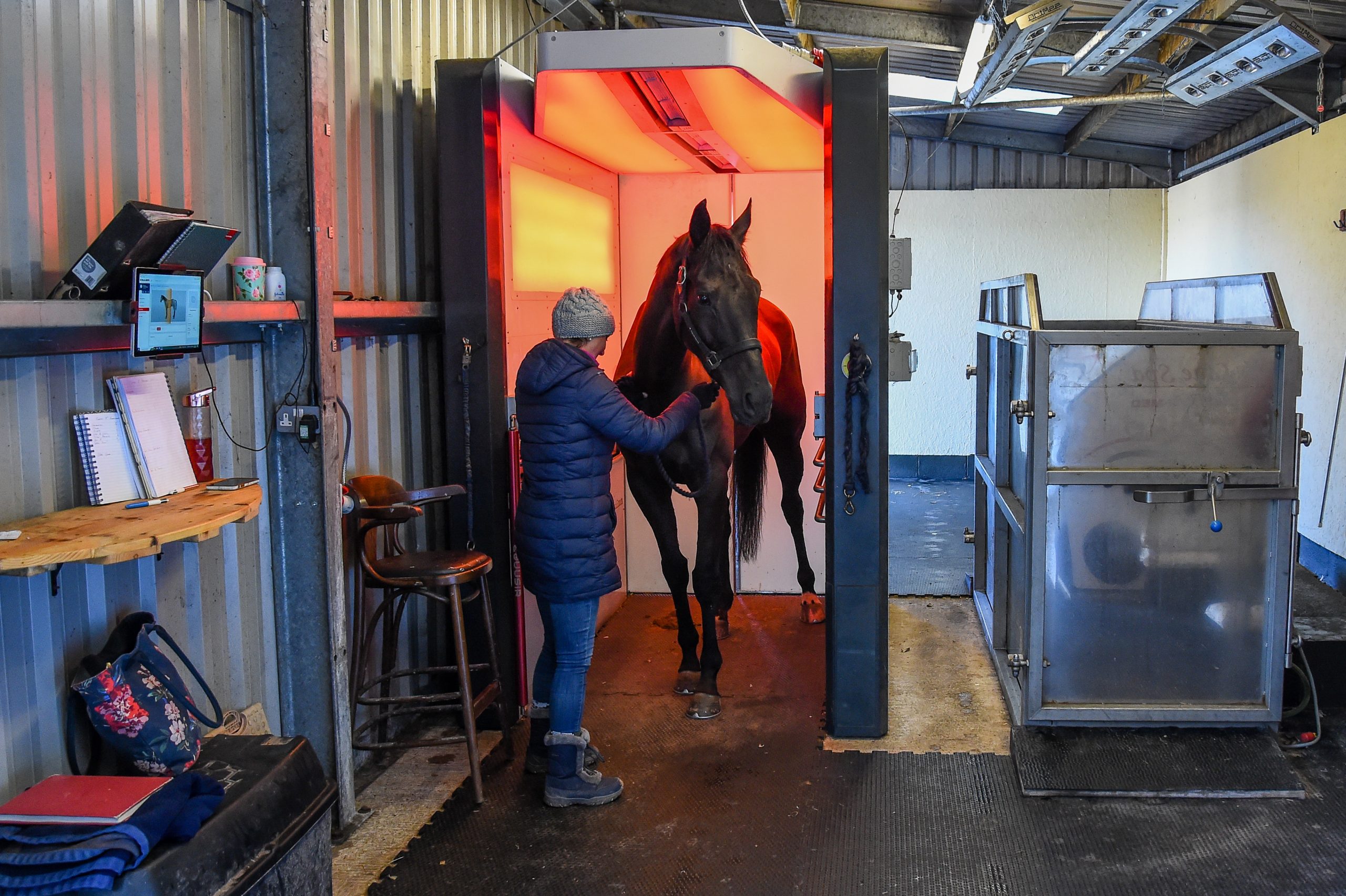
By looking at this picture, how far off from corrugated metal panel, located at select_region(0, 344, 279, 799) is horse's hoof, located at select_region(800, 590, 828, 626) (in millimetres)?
3119

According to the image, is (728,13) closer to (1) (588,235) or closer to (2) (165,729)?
(1) (588,235)

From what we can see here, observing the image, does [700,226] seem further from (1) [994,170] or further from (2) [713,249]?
(1) [994,170]

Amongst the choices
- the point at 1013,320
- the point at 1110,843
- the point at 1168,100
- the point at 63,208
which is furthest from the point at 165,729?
the point at 1168,100

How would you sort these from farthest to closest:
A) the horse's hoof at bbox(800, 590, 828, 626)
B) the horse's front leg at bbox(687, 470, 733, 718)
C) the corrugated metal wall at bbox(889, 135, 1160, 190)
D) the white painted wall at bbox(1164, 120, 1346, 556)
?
the corrugated metal wall at bbox(889, 135, 1160, 190), the white painted wall at bbox(1164, 120, 1346, 556), the horse's hoof at bbox(800, 590, 828, 626), the horse's front leg at bbox(687, 470, 733, 718)

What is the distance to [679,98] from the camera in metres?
4.11

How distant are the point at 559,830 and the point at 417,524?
1403 millimetres

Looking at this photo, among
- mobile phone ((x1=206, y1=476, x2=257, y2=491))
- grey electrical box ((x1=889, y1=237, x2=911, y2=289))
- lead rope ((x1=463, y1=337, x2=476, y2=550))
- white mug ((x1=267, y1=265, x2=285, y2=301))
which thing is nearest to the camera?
mobile phone ((x1=206, y1=476, x2=257, y2=491))

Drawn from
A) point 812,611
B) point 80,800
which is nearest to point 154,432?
point 80,800

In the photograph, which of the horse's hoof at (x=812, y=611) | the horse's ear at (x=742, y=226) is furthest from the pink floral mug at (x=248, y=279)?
the horse's hoof at (x=812, y=611)

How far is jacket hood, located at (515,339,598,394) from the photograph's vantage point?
3521 millimetres

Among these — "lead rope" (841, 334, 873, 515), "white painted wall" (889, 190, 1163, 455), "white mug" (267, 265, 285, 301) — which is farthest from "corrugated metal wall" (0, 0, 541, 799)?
"white painted wall" (889, 190, 1163, 455)

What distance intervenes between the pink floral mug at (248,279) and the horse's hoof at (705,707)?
2.42 m

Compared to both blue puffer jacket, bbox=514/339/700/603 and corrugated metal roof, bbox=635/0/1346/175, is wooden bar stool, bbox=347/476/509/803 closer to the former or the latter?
blue puffer jacket, bbox=514/339/700/603

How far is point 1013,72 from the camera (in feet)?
21.2
